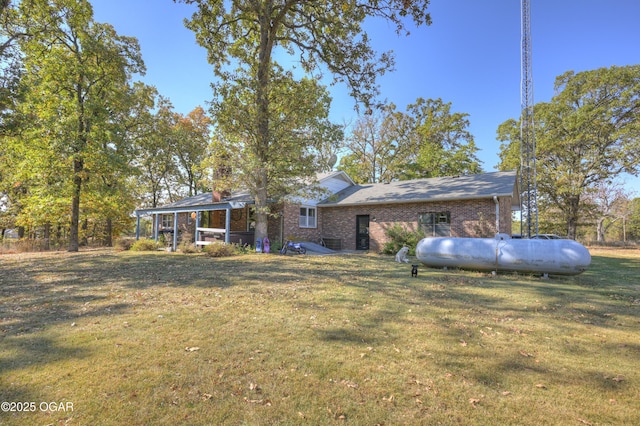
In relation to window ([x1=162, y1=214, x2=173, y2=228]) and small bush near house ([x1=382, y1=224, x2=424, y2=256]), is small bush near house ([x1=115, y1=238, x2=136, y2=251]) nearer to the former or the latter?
window ([x1=162, y1=214, x2=173, y2=228])

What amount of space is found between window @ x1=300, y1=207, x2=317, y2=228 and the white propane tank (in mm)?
9196

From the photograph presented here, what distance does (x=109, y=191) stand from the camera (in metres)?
19.2

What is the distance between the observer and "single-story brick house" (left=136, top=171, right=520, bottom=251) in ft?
49.1

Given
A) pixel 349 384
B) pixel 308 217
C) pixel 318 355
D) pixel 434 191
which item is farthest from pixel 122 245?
pixel 349 384

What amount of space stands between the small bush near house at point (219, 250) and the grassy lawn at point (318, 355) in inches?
256

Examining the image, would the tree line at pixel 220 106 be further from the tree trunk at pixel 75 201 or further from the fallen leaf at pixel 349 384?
the fallen leaf at pixel 349 384

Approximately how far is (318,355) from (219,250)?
11059 millimetres

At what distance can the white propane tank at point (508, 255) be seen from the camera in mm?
8531

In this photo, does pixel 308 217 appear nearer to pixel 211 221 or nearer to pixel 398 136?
pixel 211 221

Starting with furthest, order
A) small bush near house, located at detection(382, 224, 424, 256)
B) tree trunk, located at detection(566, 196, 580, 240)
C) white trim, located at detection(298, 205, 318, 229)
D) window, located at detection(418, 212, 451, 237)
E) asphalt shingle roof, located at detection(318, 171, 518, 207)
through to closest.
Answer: tree trunk, located at detection(566, 196, 580, 240) → white trim, located at detection(298, 205, 318, 229) → window, located at detection(418, 212, 451, 237) → asphalt shingle roof, located at detection(318, 171, 518, 207) → small bush near house, located at detection(382, 224, 424, 256)

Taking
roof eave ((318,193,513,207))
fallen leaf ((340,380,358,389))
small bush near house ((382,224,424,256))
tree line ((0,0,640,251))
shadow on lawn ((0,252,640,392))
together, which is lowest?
fallen leaf ((340,380,358,389))

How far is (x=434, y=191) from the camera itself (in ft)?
54.7

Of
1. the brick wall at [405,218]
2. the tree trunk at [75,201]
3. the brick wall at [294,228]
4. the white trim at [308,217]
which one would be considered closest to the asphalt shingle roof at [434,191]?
the brick wall at [405,218]

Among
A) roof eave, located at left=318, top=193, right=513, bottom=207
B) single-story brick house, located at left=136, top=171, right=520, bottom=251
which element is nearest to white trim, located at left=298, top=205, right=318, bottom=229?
single-story brick house, located at left=136, top=171, right=520, bottom=251
